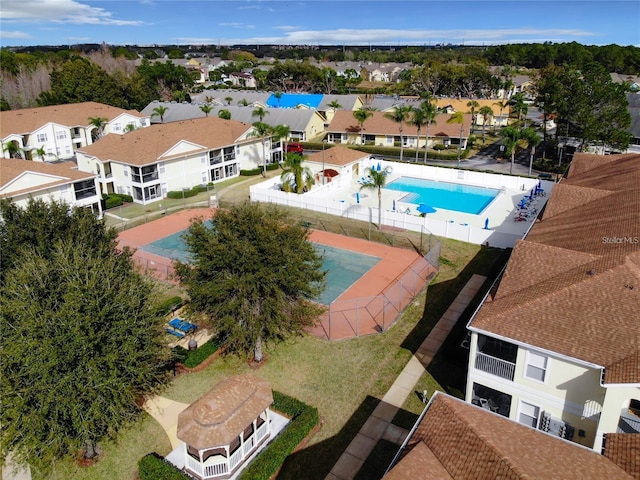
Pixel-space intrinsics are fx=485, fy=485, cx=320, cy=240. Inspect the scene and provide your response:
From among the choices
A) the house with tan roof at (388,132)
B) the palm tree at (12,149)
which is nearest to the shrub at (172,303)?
the palm tree at (12,149)

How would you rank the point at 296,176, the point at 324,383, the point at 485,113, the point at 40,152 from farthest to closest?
the point at 485,113 < the point at 40,152 < the point at 296,176 < the point at 324,383

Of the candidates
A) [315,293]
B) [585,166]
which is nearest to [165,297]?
[315,293]

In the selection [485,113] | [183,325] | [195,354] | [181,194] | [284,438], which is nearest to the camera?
[284,438]

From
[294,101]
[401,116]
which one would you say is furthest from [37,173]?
[294,101]

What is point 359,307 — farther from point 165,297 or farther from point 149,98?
point 149,98

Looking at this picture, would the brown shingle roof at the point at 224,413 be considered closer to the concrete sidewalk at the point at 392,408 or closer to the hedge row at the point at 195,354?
the concrete sidewalk at the point at 392,408

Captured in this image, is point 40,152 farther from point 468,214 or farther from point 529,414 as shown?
point 529,414
